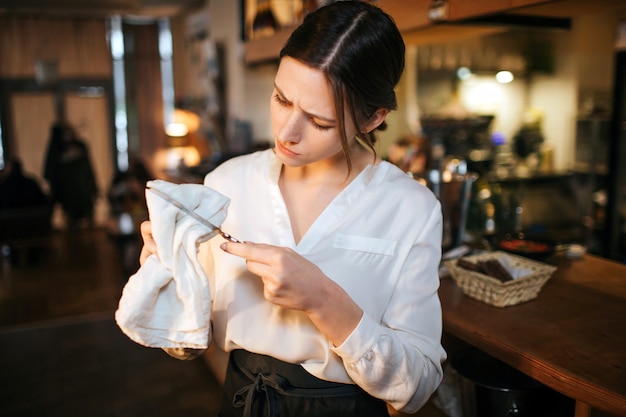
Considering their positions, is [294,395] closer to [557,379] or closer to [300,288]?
[300,288]

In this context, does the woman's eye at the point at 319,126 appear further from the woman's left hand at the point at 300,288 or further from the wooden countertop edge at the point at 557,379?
the wooden countertop edge at the point at 557,379

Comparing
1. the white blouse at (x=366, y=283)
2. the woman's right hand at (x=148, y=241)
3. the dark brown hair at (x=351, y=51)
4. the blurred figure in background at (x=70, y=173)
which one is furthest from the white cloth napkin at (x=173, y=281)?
the blurred figure in background at (x=70, y=173)

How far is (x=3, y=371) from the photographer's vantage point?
11.5 ft

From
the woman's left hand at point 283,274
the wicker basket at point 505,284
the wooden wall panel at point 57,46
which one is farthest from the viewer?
the wooden wall panel at point 57,46

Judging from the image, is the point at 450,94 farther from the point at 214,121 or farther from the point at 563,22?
the point at 563,22

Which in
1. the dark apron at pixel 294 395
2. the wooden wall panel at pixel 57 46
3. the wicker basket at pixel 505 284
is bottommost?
the dark apron at pixel 294 395

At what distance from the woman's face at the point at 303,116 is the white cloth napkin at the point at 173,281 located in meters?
0.17

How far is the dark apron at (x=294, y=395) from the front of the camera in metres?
1.16

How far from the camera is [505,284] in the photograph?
1.58m

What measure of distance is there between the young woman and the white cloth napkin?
5 centimetres

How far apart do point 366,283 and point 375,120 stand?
12.8 inches

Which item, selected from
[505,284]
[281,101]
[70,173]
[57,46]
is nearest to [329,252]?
[281,101]

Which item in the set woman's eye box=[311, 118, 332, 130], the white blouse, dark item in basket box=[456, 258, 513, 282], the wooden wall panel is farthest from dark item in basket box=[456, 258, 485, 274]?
the wooden wall panel

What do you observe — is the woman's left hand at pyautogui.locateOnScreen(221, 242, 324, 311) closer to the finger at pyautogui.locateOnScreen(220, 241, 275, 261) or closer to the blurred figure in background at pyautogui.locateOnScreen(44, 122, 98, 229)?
the finger at pyautogui.locateOnScreen(220, 241, 275, 261)
